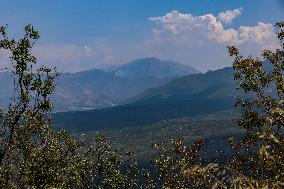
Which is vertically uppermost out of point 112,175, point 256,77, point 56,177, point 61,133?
point 256,77

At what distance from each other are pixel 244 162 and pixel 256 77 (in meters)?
12.3

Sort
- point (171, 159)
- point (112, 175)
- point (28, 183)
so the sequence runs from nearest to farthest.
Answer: point (28, 183), point (171, 159), point (112, 175)

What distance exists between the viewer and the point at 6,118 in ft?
137

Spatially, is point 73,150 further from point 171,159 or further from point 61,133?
point 171,159

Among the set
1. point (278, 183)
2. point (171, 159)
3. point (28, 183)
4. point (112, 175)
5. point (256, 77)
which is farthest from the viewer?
point (112, 175)

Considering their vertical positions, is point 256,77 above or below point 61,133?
above

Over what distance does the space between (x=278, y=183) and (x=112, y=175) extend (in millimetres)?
78987

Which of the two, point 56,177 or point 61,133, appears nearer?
point 56,177

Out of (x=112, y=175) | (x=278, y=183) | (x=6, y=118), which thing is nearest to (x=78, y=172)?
(x=112, y=175)

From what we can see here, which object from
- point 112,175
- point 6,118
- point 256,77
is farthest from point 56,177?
point 112,175

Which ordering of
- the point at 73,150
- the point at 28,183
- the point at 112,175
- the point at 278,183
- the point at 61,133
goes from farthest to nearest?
1. the point at 112,175
2. the point at 73,150
3. the point at 61,133
4. the point at 28,183
5. the point at 278,183

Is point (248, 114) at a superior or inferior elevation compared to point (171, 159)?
superior

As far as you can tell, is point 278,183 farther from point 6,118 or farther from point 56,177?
point 56,177

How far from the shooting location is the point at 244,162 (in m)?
45.9
